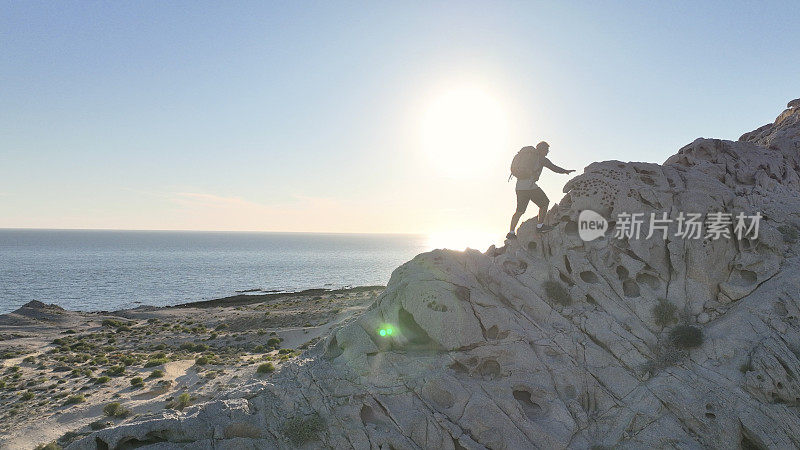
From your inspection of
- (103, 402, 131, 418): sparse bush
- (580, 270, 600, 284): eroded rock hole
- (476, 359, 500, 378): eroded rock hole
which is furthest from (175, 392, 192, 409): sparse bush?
(580, 270, 600, 284): eroded rock hole

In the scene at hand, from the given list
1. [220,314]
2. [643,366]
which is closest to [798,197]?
[643,366]

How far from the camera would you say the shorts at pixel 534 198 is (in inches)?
856

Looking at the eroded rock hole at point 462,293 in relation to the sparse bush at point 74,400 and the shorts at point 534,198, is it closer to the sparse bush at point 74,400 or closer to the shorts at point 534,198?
the shorts at point 534,198

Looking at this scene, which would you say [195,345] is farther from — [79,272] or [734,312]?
[79,272]

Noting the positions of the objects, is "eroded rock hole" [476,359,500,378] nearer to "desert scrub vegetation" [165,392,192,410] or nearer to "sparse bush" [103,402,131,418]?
"desert scrub vegetation" [165,392,192,410]

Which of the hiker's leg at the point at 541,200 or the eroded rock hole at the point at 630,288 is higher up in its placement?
the hiker's leg at the point at 541,200

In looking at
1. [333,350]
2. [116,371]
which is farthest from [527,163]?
[116,371]

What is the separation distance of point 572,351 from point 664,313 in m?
4.96

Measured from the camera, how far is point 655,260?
2036 centimetres

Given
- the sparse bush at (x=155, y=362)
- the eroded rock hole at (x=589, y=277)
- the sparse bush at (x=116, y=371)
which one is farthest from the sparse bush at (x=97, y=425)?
the eroded rock hole at (x=589, y=277)

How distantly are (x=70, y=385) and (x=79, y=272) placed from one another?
163652mm
